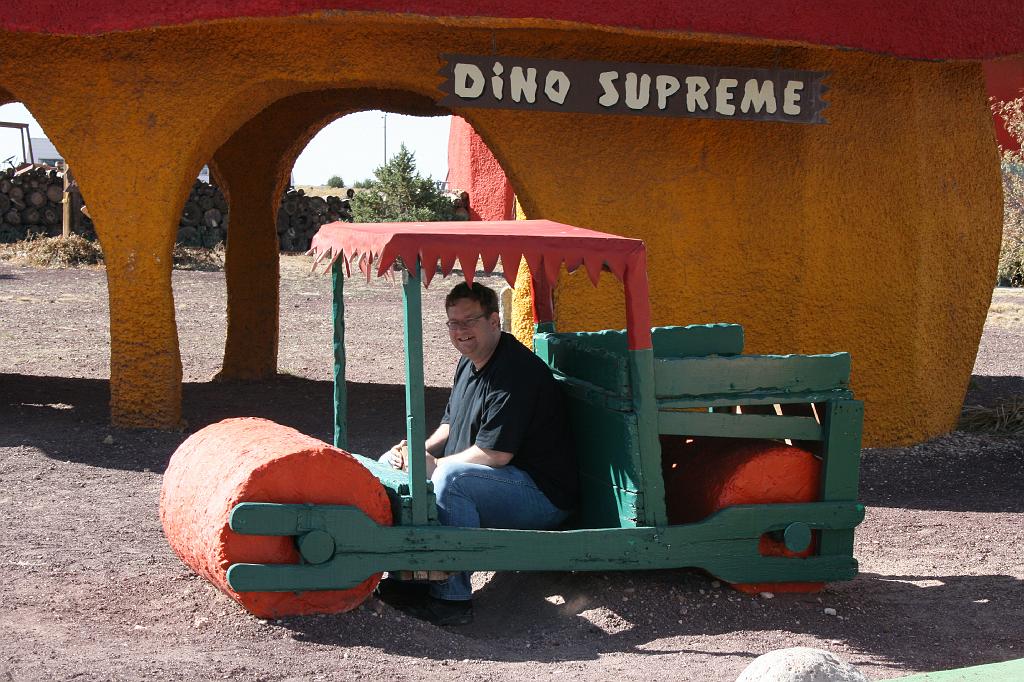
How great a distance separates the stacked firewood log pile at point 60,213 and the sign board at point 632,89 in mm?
14743

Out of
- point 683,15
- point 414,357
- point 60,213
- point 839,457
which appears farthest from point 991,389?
point 60,213

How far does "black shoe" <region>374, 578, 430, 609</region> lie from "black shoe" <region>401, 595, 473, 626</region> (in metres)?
0.04

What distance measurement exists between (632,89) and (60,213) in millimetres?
17132

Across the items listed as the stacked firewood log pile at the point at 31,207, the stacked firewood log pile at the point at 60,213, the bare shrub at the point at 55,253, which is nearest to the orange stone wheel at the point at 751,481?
the bare shrub at the point at 55,253

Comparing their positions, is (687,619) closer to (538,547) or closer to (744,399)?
(538,547)

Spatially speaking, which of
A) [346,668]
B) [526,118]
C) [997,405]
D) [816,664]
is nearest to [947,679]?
[816,664]

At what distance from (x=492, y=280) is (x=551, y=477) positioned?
1416 centimetres

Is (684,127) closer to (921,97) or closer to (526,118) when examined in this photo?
(526,118)

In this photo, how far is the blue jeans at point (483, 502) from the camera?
4574mm

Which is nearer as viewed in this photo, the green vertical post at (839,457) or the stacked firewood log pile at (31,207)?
the green vertical post at (839,457)

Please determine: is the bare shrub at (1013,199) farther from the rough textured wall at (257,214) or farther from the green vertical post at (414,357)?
the green vertical post at (414,357)

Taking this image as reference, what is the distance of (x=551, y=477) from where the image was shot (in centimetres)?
480

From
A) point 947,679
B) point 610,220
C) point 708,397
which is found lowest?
point 947,679

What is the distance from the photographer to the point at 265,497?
429cm
